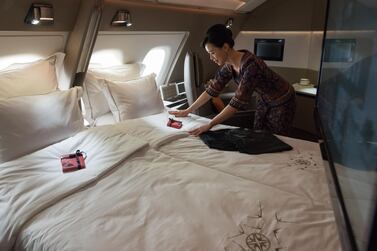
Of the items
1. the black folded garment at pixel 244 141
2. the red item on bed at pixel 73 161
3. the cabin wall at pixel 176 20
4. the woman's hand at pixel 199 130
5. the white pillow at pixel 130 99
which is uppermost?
the cabin wall at pixel 176 20

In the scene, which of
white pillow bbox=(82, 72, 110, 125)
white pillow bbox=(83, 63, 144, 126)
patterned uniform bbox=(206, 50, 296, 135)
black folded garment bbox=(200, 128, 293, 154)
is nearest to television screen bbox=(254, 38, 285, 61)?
patterned uniform bbox=(206, 50, 296, 135)

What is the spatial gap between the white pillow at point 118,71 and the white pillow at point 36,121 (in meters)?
0.62

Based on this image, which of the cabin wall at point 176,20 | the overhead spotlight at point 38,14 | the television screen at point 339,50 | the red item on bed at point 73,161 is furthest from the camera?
the cabin wall at point 176,20

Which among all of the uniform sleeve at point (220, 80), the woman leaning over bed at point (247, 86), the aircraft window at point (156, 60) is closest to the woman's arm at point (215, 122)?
the woman leaning over bed at point (247, 86)

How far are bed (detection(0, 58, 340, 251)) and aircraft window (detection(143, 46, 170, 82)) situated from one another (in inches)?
59.9

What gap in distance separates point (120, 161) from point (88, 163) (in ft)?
0.55

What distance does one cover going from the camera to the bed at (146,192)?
3.24 ft

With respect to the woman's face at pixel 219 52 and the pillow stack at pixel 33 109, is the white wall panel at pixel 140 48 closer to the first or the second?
the pillow stack at pixel 33 109

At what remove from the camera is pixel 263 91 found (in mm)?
2131

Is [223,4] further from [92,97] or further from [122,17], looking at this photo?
[92,97]

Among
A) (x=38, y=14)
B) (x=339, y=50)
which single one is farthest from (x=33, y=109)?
(x=339, y=50)

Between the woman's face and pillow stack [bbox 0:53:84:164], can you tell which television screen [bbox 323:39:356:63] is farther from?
pillow stack [bbox 0:53:84:164]

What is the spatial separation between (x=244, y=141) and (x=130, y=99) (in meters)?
1.00

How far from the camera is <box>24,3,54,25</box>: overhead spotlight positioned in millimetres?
1642
